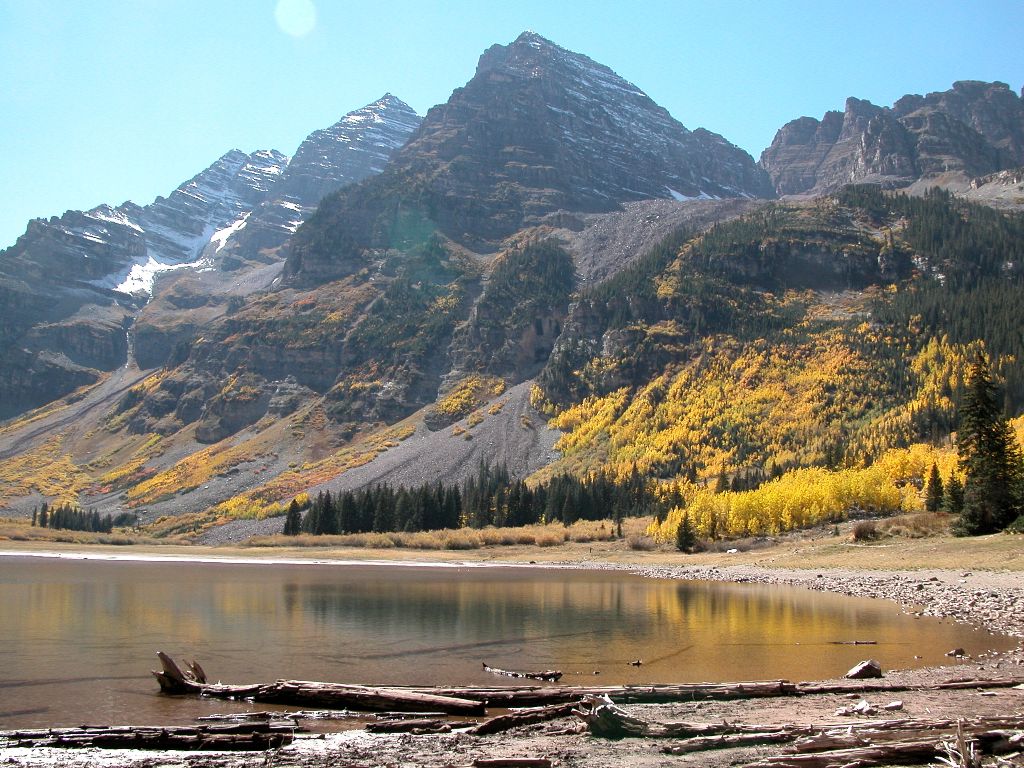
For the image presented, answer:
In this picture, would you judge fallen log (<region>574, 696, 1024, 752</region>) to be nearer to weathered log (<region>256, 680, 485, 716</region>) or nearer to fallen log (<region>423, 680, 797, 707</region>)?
fallen log (<region>423, 680, 797, 707</region>)

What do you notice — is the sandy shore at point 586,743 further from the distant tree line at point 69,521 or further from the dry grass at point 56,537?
the distant tree line at point 69,521

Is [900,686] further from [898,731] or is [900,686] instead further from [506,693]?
[506,693]

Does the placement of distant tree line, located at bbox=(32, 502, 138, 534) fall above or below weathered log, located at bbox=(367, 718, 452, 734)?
below

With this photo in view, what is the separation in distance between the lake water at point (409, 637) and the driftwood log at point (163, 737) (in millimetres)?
1770

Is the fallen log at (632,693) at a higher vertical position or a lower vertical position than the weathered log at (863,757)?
lower

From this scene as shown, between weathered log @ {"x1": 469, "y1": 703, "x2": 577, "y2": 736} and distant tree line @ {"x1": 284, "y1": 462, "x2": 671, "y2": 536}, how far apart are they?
122498mm

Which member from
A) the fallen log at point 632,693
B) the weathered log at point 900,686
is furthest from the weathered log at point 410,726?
the weathered log at point 900,686

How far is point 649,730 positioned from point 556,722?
2.52m

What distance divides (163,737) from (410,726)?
18.7ft

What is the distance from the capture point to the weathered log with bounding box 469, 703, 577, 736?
19.1m

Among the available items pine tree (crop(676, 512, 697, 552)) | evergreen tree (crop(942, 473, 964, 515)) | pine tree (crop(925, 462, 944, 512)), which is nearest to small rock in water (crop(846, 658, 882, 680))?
evergreen tree (crop(942, 473, 964, 515))

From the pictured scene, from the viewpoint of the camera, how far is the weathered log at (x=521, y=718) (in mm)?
19141

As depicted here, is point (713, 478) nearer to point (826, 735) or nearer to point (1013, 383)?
point (1013, 383)

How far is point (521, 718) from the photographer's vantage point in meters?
19.7
